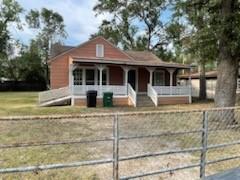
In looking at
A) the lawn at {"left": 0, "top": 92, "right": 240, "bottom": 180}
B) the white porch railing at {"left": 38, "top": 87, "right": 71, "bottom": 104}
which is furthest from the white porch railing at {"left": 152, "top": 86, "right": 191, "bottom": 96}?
the lawn at {"left": 0, "top": 92, "right": 240, "bottom": 180}

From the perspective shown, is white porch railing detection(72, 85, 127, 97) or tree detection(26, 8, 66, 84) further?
tree detection(26, 8, 66, 84)

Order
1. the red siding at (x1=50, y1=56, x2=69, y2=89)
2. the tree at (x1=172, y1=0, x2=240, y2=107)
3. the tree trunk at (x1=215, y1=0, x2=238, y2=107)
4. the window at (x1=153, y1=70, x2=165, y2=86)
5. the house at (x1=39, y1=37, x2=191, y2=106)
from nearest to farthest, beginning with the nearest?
1. the tree at (x1=172, y1=0, x2=240, y2=107)
2. the tree trunk at (x1=215, y1=0, x2=238, y2=107)
3. the house at (x1=39, y1=37, x2=191, y2=106)
4. the red siding at (x1=50, y1=56, x2=69, y2=89)
5. the window at (x1=153, y1=70, x2=165, y2=86)

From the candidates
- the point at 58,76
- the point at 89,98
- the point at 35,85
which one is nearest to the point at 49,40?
the point at 35,85

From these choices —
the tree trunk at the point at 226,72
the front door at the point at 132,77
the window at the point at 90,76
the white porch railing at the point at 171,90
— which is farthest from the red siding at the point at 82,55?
the tree trunk at the point at 226,72

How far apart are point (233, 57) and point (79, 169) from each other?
26.9 ft

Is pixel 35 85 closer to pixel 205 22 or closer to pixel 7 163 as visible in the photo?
pixel 205 22

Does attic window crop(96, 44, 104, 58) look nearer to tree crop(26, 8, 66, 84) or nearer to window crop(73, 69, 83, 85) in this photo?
window crop(73, 69, 83, 85)

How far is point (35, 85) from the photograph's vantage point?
145 ft

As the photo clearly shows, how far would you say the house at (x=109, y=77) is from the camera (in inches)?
802

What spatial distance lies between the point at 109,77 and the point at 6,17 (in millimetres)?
25321

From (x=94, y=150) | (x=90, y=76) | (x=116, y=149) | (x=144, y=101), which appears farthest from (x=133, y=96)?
(x=116, y=149)

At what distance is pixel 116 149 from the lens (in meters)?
4.33

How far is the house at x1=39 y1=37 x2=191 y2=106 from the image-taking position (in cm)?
2036

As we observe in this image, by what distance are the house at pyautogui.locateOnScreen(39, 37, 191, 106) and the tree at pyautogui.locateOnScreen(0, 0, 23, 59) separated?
1878 cm
